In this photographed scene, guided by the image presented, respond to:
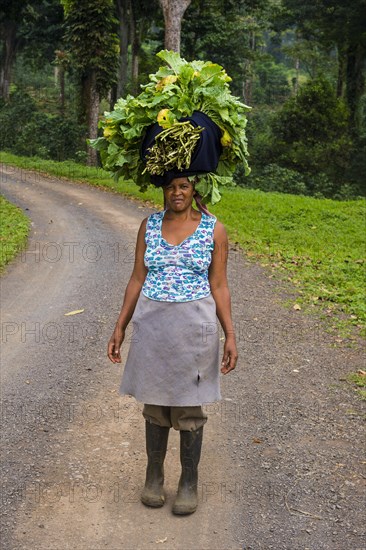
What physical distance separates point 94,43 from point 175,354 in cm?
2338

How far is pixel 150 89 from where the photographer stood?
13.5 feet

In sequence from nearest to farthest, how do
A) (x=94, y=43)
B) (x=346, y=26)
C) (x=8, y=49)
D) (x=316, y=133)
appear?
(x=94, y=43) < (x=316, y=133) < (x=346, y=26) < (x=8, y=49)

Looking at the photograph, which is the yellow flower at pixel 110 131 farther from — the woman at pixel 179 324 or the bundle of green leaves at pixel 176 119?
the woman at pixel 179 324

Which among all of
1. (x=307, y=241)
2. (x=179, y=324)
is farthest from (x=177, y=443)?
(x=307, y=241)

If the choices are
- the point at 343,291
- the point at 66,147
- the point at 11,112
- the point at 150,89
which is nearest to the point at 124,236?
the point at 343,291

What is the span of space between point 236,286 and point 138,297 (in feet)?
20.8

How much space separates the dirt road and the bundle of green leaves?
196 centimetres

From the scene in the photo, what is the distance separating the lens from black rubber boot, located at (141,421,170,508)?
13.9 ft

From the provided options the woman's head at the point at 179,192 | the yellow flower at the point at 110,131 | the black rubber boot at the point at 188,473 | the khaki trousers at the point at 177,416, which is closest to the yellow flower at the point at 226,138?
the woman's head at the point at 179,192

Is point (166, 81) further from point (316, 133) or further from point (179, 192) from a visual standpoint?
point (316, 133)

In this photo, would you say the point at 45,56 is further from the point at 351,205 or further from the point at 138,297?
the point at 138,297

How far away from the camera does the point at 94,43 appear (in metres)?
25.4

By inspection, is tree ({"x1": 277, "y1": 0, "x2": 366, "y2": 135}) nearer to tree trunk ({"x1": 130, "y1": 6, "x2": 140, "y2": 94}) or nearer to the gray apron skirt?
tree trunk ({"x1": 130, "y1": 6, "x2": 140, "y2": 94})

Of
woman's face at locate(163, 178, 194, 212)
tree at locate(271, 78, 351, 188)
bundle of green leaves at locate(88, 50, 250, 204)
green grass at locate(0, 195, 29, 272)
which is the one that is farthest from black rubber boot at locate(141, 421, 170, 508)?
tree at locate(271, 78, 351, 188)
